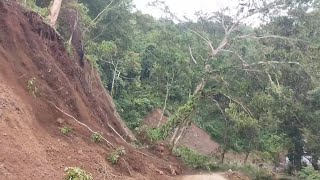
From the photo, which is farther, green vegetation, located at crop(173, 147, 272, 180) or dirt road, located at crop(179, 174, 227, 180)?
green vegetation, located at crop(173, 147, 272, 180)

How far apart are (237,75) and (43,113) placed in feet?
43.2

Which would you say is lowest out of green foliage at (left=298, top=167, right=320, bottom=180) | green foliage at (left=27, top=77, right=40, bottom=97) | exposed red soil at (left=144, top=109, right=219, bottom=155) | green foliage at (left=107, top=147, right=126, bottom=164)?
exposed red soil at (left=144, top=109, right=219, bottom=155)

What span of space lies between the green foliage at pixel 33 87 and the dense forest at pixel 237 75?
463 centimetres

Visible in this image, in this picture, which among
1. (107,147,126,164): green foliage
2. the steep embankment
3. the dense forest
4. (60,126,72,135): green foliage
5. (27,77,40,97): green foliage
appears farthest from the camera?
the dense forest

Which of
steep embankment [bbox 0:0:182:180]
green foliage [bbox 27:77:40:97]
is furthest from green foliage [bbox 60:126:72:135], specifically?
green foliage [bbox 27:77:40:97]

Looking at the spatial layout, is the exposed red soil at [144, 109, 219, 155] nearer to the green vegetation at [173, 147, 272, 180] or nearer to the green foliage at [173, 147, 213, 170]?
the green vegetation at [173, 147, 272, 180]

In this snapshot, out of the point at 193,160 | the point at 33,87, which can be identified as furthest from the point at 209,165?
the point at 33,87

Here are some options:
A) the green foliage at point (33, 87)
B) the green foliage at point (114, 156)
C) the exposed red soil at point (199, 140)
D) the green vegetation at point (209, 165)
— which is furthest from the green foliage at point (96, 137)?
the exposed red soil at point (199, 140)

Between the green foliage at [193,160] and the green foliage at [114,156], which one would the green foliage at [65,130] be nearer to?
the green foliage at [114,156]

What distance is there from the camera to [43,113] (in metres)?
10.3

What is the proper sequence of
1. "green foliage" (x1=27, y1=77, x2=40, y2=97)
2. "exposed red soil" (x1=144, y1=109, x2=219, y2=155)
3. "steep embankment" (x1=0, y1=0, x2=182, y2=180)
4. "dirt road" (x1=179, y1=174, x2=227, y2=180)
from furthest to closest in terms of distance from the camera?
"exposed red soil" (x1=144, y1=109, x2=219, y2=155), "dirt road" (x1=179, y1=174, x2=227, y2=180), "green foliage" (x1=27, y1=77, x2=40, y2=97), "steep embankment" (x1=0, y1=0, x2=182, y2=180)

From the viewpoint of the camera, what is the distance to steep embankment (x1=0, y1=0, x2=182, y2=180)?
799 centimetres

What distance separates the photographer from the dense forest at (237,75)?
17938mm

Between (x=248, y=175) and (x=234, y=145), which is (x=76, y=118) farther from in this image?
(x=234, y=145)
